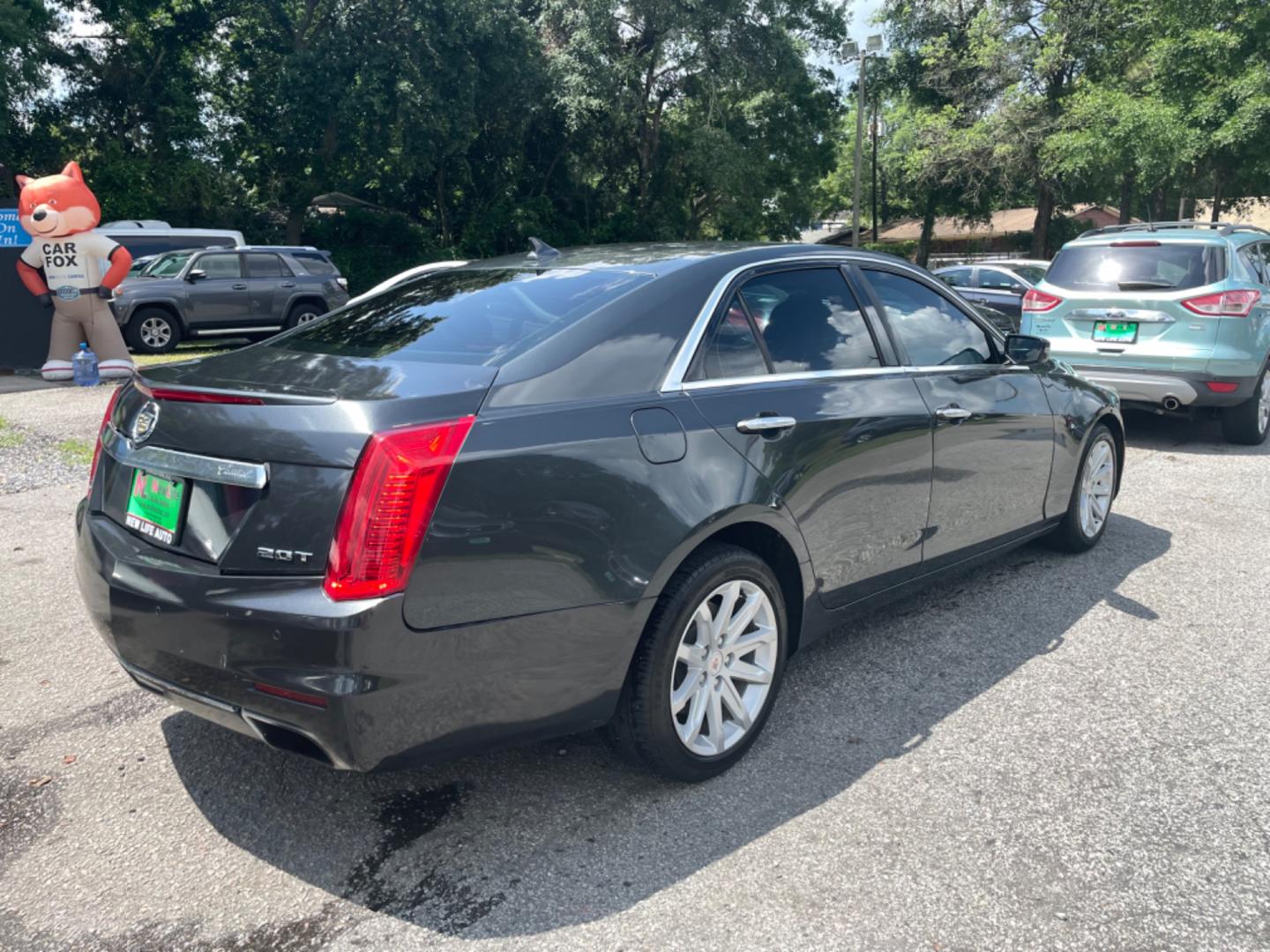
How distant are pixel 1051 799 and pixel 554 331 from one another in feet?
6.77

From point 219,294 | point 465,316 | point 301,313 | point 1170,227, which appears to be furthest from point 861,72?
point 465,316

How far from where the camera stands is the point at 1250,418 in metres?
8.48

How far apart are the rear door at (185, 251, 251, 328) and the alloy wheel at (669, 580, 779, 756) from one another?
14927 millimetres

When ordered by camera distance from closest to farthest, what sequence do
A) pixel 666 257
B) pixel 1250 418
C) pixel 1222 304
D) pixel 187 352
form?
pixel 666 257 → pixel 1222 304 → pixel 1250 418 → pixel 187 352

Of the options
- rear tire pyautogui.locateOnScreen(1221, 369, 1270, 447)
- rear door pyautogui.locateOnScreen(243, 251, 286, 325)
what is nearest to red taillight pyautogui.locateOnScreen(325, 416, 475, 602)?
rear tire pyautogui.locateOnScreen(1221, 369, 1270, 447)

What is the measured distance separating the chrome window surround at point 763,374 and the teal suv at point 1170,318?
4607 mm

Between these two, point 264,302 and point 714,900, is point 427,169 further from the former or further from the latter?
point 714,900

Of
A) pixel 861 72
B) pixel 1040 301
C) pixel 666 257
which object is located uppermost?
pixel 861 72

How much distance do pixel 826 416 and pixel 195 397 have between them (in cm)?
201

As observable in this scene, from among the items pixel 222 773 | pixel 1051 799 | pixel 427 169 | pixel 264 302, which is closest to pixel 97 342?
pixel 264 302

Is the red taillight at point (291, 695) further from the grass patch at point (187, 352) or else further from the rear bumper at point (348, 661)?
the grass patch at point (187, 352)

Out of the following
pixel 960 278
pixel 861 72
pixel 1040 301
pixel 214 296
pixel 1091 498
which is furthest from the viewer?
pixel 861 72

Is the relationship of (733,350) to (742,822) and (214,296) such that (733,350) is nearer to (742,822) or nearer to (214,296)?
(742,822)

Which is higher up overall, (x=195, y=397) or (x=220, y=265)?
(x=220, y=265)
